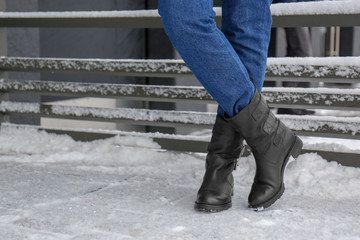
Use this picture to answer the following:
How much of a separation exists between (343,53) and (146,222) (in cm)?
851

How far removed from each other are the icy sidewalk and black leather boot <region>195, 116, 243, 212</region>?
0.05 meters

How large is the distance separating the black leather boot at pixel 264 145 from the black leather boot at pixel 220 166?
5 centimetres

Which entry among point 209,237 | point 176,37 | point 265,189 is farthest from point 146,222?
point 176,37

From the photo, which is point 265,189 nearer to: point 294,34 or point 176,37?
point 176,37

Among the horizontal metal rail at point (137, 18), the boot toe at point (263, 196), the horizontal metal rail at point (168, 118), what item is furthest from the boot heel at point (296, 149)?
the horizontal metal rail at point (137, 18)

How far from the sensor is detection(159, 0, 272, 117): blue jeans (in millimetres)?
1449

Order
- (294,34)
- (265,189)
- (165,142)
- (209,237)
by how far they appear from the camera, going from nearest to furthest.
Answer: (209,237)
(265,189)
(165,142)
(294,34)

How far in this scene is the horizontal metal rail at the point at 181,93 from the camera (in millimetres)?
2150

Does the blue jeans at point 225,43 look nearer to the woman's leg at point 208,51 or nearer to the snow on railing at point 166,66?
the woman's leg at point 208,51

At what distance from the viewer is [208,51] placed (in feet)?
4.83

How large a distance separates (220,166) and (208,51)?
16.0 inches

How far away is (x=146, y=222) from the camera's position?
1.50 m

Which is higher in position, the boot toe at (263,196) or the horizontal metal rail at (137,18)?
the horizontal metal rail at (137,18)

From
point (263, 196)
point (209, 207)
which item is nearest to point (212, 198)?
point (209, 207)
